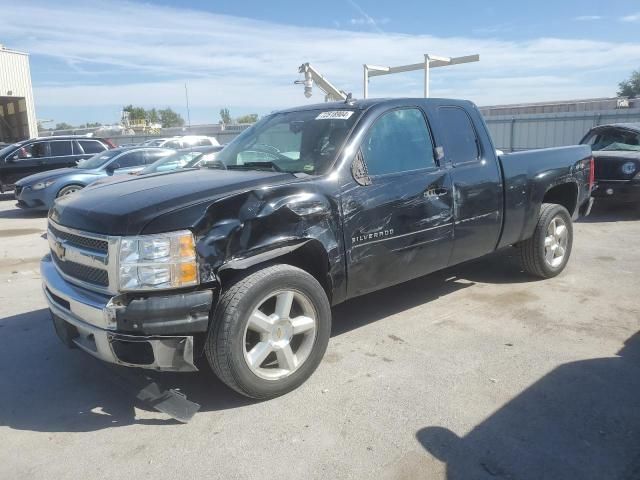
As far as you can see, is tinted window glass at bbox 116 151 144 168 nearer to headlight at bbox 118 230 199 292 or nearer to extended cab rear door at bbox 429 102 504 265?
extended cab rear door at bbox 429 102 504 265

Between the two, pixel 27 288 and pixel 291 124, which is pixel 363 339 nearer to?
pixel 291 124

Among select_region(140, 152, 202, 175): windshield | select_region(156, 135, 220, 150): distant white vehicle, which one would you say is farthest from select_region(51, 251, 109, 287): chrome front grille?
select_region(156, 135, 220, 150): distant white vehicle

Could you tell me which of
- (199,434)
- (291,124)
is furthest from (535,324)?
(199,434)

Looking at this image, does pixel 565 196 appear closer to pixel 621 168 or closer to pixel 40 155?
pixel 621 168

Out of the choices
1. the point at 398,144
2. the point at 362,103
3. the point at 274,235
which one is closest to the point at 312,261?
the point at 274,235

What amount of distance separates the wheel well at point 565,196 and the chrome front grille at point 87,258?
4.62 meters

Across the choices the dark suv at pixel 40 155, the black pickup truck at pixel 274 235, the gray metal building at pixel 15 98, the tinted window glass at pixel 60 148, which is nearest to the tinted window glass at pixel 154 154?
the dark suv at pixel 40 155

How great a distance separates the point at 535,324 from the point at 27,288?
5.31m

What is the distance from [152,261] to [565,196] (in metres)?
4.84

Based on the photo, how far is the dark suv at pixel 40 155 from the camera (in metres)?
14.6

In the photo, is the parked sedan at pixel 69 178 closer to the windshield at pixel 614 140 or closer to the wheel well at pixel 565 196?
the wheel well at pixel 565 196

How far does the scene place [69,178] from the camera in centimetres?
1160

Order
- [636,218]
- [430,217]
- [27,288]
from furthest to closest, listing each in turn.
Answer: [636,218], [27,288], [430,217]

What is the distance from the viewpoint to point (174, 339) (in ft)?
9.76
